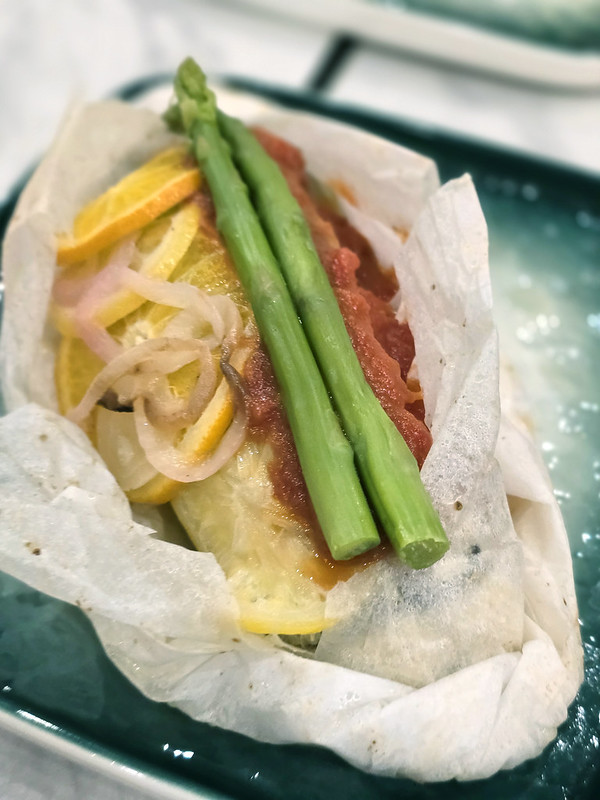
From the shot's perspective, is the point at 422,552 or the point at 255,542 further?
the point at 255,542

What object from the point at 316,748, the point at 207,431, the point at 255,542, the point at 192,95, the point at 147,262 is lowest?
the point at 316,748

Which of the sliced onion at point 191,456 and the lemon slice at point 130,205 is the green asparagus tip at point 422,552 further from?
the lemon slice at point 130,205

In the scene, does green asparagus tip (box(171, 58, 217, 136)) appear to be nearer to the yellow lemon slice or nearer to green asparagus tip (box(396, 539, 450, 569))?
the yellow lemon slice

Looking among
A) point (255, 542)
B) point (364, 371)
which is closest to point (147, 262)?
point (364, 371)

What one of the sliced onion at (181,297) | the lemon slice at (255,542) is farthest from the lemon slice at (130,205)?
the lemon slice at (255,542)

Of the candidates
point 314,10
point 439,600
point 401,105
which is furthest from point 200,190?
point 314,10

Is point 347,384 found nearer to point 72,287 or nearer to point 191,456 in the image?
point 191,456
